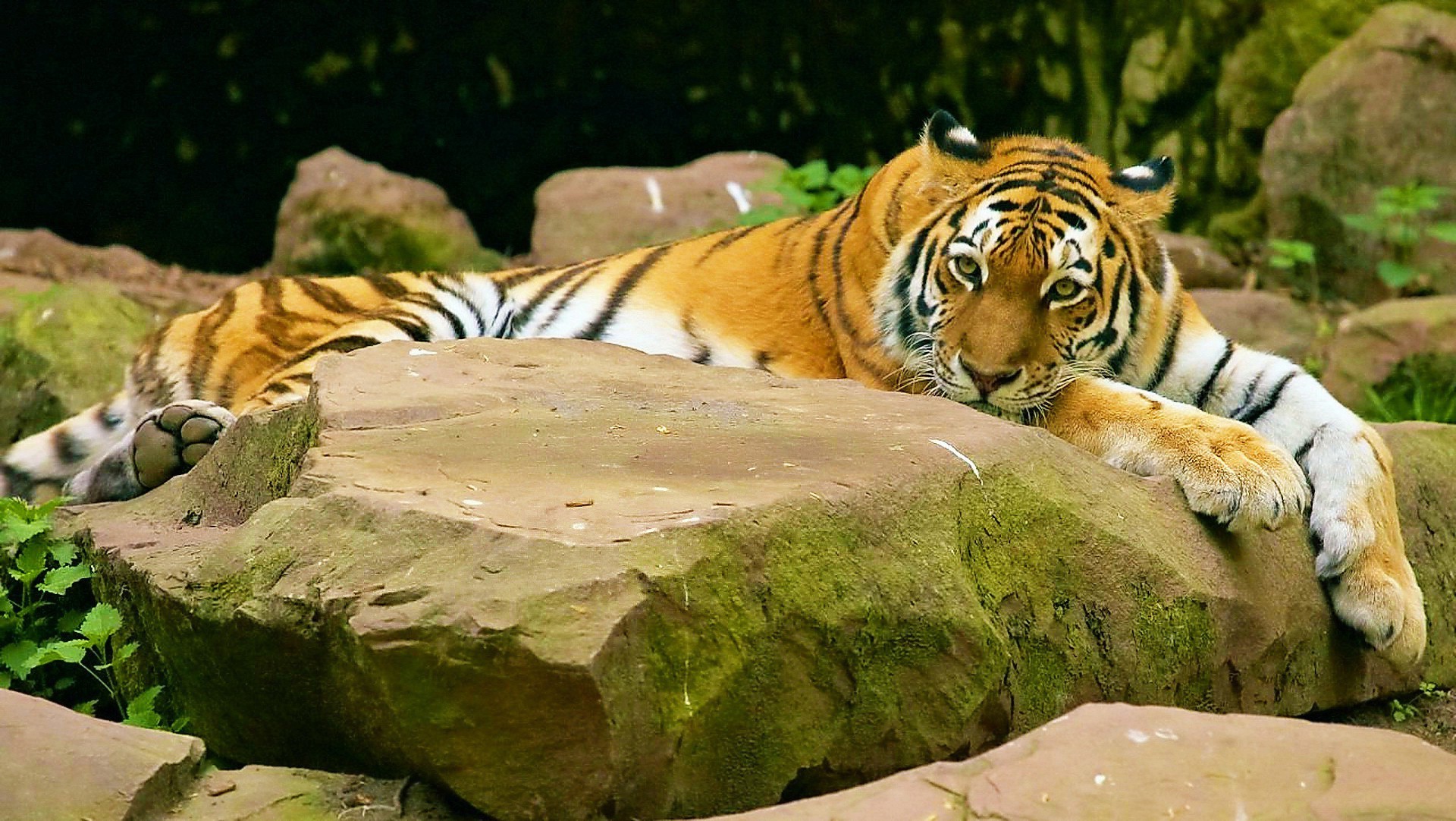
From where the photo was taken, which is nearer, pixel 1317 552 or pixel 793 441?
pixel 793 441

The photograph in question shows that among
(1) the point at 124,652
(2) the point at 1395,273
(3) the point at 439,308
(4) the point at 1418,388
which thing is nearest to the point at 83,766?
(1) the point at 124,652

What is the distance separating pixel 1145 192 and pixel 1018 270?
57 cm

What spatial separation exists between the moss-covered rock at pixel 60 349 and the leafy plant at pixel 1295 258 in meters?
5.15

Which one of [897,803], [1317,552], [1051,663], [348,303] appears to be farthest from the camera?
[348,303]

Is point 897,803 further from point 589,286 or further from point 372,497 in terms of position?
point 589,286

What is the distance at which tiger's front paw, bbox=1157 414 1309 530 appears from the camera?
→ 10.7ft

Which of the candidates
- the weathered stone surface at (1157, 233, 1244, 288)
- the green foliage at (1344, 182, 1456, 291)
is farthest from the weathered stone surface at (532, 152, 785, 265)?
the green foliage at (1344, 182, 1456, 291)

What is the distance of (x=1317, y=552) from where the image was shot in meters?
3.51

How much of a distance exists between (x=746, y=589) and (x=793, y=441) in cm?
57

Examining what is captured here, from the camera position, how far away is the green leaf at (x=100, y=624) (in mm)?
3088

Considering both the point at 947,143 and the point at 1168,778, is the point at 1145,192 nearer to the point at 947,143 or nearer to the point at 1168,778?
the point at 947,143

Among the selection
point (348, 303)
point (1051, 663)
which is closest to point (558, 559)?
point (1051, 663)

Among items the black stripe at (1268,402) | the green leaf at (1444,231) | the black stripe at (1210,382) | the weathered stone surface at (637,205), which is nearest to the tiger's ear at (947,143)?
the black stripe at (1210,382)

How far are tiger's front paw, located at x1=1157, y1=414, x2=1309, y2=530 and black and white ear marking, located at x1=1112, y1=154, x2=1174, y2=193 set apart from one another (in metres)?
1.02
